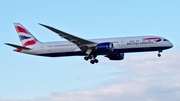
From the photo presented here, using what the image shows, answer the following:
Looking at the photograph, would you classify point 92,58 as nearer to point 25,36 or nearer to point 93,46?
point 93,46

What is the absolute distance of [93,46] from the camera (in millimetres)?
95875

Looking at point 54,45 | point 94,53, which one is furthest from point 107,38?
point 54,45

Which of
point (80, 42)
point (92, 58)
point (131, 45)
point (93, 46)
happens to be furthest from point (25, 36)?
point (131, 45)

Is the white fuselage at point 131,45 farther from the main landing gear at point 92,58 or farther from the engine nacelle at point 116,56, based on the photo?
the engine nacelle at point 116,56

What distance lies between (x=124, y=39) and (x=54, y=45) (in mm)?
12611

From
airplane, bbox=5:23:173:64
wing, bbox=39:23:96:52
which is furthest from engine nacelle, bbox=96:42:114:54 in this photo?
wing, bbox=39:23:96:52

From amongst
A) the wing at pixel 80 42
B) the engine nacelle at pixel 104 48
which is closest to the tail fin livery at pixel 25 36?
the wing at pixel 80 42

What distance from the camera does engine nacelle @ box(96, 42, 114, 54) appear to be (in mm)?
93375

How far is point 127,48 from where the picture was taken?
93.4 meters

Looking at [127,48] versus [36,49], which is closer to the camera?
[127,48]

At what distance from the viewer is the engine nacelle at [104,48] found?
93375mm

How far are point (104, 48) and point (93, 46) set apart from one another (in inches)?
108

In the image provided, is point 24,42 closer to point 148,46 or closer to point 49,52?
point 49,52

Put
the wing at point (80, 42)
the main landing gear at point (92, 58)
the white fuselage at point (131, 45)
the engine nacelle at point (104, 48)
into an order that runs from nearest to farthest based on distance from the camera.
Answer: the white fuselage at point (131, 45), the engine nacelle at point (104, 48), the wing at point (80, 42), the main landing gear at point (92, 58)
